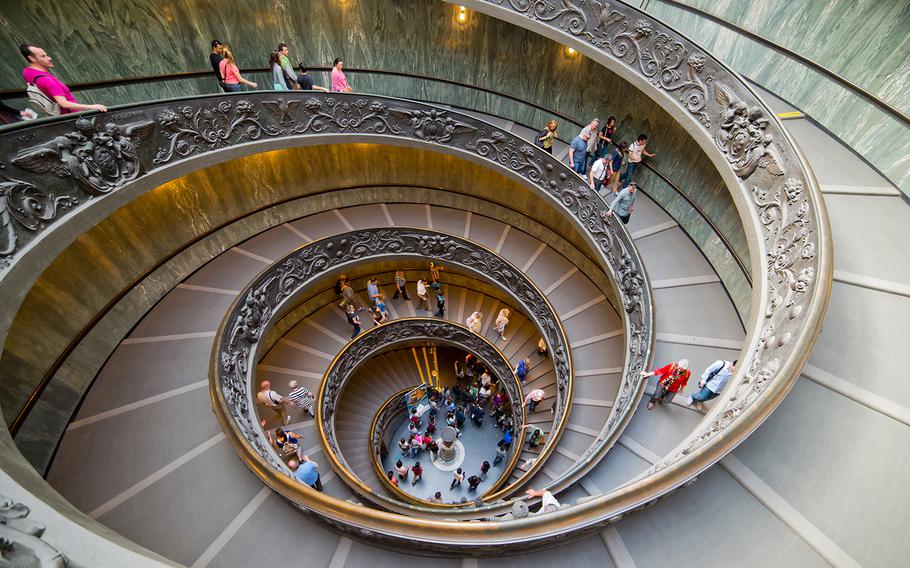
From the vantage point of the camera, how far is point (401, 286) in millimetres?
12570

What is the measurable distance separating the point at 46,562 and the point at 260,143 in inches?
323

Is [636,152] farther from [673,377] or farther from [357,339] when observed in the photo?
[357,339]

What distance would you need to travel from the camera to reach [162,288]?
8312mm

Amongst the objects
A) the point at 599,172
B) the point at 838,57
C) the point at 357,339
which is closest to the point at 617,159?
the point at 599,172

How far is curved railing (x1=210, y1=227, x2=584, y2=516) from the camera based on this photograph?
256 inches

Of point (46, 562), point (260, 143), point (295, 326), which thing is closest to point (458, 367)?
point (295, 326)

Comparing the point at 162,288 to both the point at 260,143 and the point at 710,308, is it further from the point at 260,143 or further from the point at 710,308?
the point at 710,308

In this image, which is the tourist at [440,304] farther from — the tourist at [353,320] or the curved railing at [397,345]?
the tourist at [353,320]

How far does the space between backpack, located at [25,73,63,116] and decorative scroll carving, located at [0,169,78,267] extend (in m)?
1.12

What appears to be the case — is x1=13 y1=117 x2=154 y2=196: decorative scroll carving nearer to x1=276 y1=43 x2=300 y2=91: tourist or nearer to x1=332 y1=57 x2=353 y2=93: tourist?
x1=276 y1=43 x2=300 y2=91: tourist

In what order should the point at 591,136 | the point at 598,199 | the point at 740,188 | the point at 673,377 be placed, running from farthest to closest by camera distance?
1. the point at 591,136
2. the point at 598,199
3. the point at 740,188
4. the point at 673,377

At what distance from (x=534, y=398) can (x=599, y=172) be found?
19.1ft

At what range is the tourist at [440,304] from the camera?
12.3 meters

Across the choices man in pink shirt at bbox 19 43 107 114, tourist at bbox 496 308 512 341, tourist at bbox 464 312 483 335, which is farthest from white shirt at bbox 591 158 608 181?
man in pink shirt at bbox 19 43 107 114
